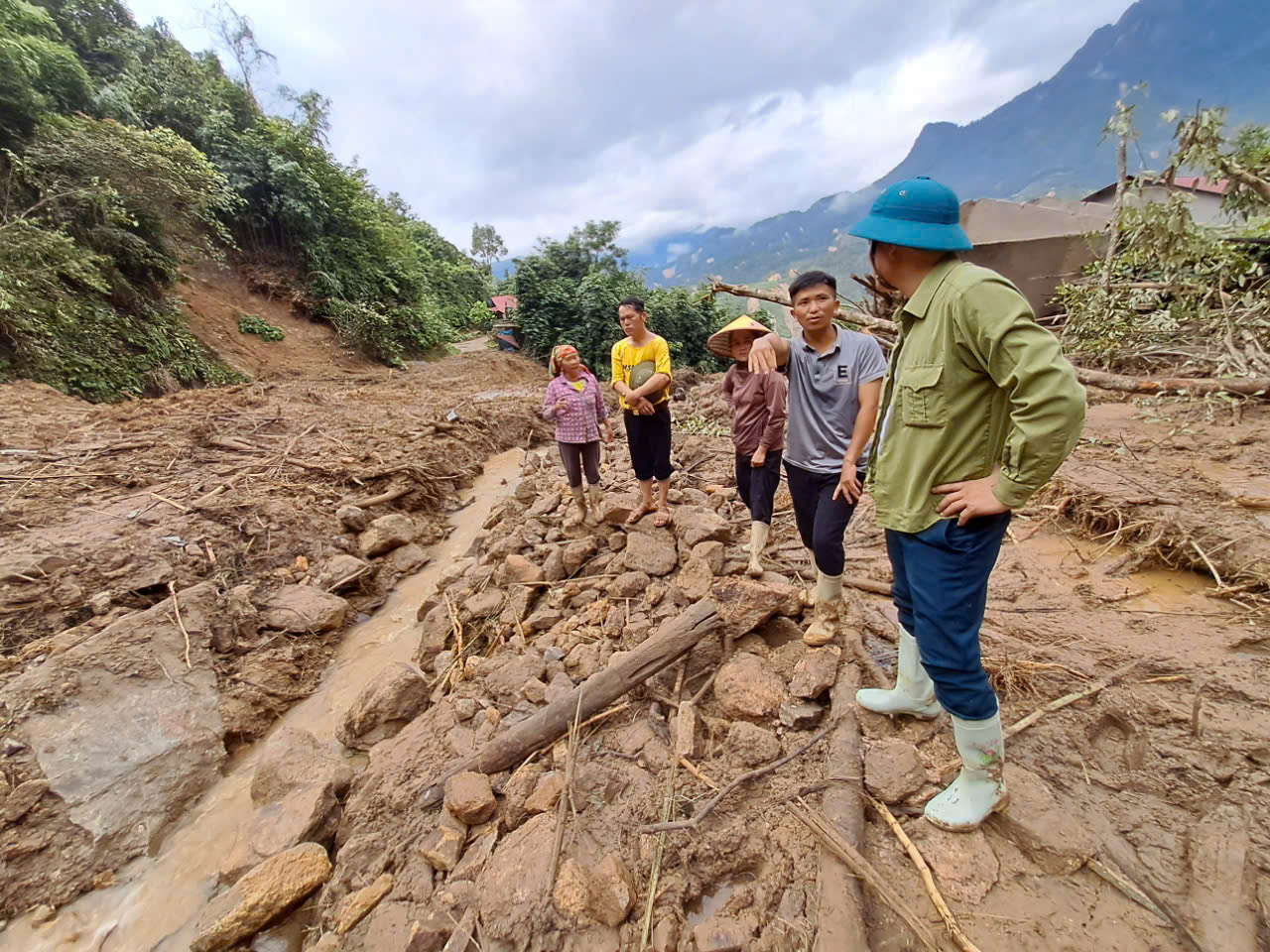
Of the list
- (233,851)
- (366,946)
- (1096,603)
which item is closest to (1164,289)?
(1096,603)

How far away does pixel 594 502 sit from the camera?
15.3ft

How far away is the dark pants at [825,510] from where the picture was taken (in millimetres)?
2416

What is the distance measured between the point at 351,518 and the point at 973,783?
5.81 metres

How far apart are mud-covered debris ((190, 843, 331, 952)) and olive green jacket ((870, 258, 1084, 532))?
263 cm

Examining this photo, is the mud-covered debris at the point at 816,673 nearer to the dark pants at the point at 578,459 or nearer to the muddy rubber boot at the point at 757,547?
the muddy rubber boot at the point at 757,547

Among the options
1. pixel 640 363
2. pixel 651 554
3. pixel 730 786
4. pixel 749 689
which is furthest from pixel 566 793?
pixel 640 363

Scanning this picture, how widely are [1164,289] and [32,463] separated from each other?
503 inches

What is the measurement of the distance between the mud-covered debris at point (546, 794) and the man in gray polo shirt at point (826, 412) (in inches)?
51.4

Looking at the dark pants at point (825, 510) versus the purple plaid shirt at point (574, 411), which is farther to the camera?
the purple plaid shirt at point (574, 411)

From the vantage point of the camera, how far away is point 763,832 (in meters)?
1.81

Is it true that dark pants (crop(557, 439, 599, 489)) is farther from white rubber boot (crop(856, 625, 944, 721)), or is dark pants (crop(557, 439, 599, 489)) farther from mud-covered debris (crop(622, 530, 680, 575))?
white rubber boot (crop(856, 625, 944, 721))

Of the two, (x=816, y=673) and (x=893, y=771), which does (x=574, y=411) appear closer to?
(x=816, y=673)

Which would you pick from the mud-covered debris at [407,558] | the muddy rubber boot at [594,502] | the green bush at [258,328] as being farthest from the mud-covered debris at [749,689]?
the green bush at [258,328]

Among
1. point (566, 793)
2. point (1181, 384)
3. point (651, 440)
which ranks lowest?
point (566, 793)
